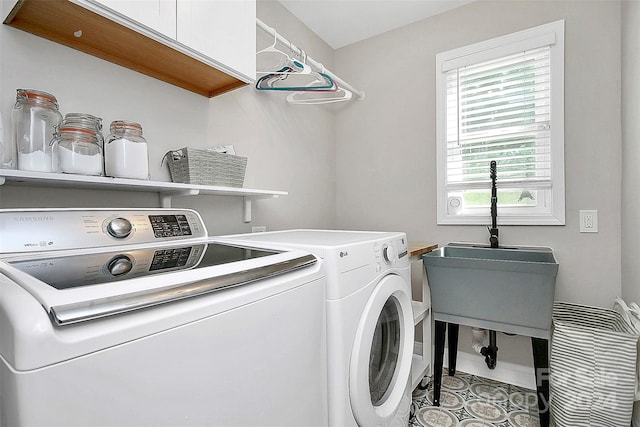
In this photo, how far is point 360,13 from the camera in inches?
90.7

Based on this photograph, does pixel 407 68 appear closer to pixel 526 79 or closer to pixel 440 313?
pixel 526 79

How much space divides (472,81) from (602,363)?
1.83 m

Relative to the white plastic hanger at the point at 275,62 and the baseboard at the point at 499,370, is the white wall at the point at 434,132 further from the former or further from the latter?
the white plastic hanger at the point at 275,62

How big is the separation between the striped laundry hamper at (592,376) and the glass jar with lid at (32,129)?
88.5 inches

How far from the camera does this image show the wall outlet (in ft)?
5.89

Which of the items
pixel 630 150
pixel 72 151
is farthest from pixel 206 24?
pixel 630 150

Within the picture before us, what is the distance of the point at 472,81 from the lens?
2188 mm

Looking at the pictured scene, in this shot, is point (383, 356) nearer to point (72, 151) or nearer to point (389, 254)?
point (389, 254)

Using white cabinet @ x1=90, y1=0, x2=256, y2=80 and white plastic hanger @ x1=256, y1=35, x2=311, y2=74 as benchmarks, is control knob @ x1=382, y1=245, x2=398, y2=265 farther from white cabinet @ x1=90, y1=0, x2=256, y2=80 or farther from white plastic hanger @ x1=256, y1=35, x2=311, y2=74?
white plastic hanger @ x1=256, y1=35, x2=311, y2=74

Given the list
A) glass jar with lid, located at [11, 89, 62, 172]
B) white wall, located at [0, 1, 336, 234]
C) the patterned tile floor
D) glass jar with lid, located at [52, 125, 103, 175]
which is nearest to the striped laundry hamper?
the patterned tile floor

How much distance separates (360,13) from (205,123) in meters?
1.53

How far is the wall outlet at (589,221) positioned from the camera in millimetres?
1796

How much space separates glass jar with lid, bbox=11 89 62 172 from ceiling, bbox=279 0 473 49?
177 centimetres

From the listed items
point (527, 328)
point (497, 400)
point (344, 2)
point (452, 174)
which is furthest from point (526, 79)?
point (497, 400)
